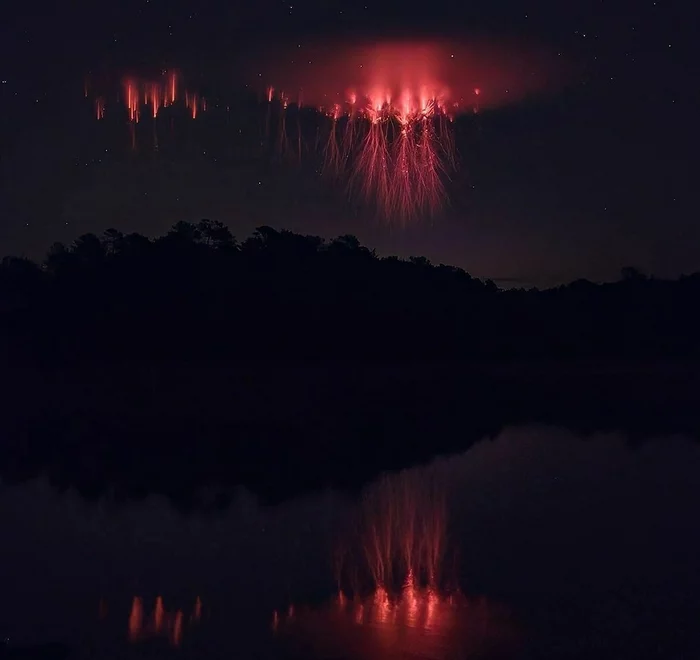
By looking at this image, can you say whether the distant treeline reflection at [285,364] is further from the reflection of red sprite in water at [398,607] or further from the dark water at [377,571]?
the reflection of red sprite in water at [398,607]

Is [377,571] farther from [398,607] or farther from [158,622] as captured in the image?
[158,622]

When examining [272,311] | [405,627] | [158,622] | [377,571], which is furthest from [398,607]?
[272,311]

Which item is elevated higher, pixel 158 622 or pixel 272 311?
pixel 272 311

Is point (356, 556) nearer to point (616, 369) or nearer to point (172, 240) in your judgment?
point (172, 240)

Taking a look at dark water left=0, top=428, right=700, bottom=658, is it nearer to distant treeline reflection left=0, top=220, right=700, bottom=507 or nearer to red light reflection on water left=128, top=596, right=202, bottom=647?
red light reflection on water left=128, top=596, right=202, bottom=647

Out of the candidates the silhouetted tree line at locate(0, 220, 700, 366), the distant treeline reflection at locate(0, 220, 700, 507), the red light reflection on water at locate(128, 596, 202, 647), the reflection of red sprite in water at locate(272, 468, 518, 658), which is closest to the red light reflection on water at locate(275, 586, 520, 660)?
the reflection of red sprite in water at locate(272, 468, 518, 658)

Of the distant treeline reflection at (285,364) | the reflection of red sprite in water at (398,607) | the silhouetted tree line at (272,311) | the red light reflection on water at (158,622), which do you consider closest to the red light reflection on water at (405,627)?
the reflection of red sprite in water at (398,607)

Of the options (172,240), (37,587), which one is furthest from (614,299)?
(37,587)
